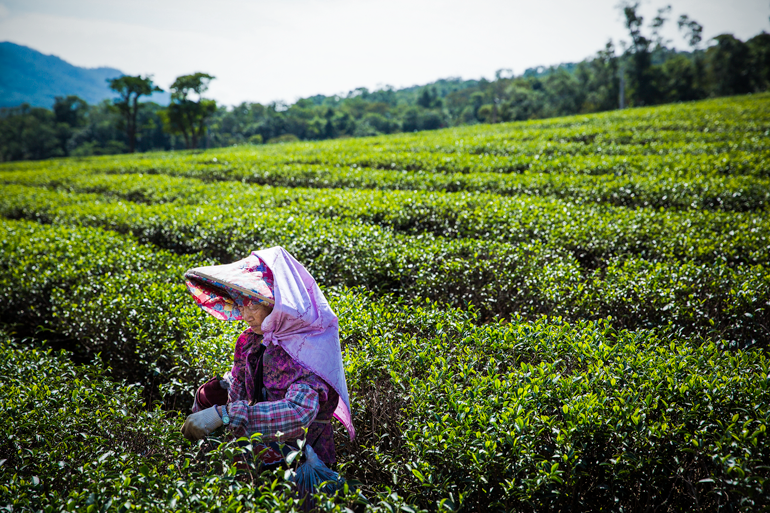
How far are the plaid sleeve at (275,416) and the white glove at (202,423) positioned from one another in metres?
0.09

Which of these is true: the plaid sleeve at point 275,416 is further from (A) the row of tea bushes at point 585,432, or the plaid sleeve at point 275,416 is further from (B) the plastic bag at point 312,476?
(A) the row of tea bushes at point 585,432

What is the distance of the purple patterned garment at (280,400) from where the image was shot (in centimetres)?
186

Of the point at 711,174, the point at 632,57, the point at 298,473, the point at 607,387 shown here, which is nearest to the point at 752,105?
the point at 711,174

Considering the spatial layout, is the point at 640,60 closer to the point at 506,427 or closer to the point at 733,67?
the point at 733,67

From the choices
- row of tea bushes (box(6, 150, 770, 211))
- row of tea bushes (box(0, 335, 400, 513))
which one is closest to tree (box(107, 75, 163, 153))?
row of tea bushes (box(6, 150, 770, 211))

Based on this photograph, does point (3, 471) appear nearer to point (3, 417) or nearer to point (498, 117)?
point (3, 417)

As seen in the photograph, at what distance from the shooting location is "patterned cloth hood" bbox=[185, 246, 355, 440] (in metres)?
2.00

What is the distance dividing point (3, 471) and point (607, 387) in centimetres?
303

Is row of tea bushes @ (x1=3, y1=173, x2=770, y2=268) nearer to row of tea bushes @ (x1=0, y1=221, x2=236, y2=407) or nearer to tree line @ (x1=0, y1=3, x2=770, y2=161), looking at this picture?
row of tea bushes @ (x1=0, y1=221, x2=236, y2=407)

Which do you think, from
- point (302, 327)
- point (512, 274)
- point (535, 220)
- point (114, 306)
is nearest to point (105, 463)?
point (302, 327)

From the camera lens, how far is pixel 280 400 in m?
1.93

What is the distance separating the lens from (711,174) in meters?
7.99

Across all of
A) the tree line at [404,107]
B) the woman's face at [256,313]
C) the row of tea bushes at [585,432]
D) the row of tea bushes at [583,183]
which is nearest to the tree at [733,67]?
the tree line at [404,107]

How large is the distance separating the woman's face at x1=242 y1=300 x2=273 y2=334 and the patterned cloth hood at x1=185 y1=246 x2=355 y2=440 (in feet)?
0.35
